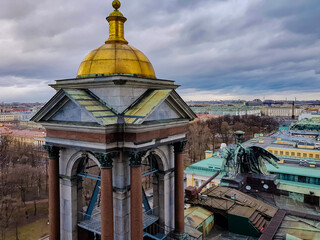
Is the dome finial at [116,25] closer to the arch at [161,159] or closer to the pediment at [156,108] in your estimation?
the pediment at [156,108]

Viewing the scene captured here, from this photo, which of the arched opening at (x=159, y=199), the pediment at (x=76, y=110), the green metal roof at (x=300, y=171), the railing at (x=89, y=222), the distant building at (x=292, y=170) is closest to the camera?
the pediment at (x=76, y=110)

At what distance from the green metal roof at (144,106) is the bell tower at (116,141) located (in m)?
0.05

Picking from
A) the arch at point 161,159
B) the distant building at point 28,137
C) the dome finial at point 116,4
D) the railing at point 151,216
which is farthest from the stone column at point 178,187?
the distant building at point 28,137

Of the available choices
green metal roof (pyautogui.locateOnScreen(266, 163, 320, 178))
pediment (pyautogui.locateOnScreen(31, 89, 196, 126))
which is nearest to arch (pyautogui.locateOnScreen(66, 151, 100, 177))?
pediment (pyautogui.locateOnScreen(31, 89, 196, 126))

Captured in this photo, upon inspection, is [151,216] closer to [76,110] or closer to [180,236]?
[180,236]

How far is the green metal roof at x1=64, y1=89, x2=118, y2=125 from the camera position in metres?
12.4

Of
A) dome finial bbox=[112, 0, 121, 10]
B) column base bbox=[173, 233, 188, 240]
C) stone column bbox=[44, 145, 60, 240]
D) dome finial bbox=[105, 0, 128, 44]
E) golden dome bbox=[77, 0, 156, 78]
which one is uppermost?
dome finial bbox=[112, 0, 121, 10]

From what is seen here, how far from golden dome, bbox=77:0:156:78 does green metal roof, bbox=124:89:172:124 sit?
51.0 inches

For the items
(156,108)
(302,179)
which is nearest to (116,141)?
(156,108)

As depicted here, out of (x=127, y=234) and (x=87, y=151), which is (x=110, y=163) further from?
(x=127, y=234)

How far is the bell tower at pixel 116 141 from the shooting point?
41.9 ft

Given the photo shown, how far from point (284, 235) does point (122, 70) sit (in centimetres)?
1397

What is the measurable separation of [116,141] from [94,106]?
213 centimetres

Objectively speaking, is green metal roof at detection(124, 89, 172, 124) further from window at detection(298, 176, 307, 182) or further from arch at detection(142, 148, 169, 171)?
window at detection(298, 176, 307, 182)
